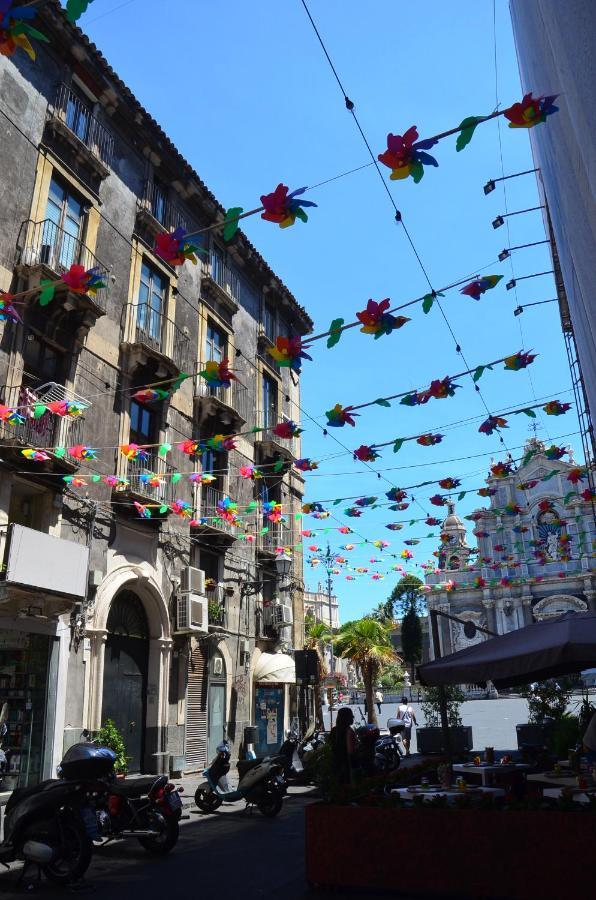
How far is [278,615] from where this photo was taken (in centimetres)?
2234

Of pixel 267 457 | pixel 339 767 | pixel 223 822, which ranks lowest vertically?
pixel 223 822


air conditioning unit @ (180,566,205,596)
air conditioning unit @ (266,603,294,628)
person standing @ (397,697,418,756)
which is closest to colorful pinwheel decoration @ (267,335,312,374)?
air conditioning unit @ (180,566,205,596)

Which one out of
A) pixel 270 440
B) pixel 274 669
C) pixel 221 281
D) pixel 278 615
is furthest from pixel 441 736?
pixel 221 281

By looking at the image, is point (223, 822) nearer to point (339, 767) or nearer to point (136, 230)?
point (339, 767)

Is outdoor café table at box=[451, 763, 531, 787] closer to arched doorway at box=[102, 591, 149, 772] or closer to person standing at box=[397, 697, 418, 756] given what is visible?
arched doorway at box=[102, 591, 149, 772]

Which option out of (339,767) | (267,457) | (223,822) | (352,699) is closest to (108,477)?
(223,822)

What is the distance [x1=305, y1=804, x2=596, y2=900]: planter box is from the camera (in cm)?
573

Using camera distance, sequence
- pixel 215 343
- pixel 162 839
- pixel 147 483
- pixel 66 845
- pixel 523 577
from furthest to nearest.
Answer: pixel 523 577 → pixel 215 343 → pixel 147 483 → pixel 162 839 → pixel 66 845

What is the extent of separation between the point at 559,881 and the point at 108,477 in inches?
415

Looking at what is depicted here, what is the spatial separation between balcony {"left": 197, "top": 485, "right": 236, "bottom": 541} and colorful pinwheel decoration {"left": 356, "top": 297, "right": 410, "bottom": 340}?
36.4 feet

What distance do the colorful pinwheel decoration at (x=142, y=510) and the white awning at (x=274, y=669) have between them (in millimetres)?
7514

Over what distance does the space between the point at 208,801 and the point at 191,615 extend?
18.6 feet

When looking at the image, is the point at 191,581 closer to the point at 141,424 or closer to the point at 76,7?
the point at 141,424

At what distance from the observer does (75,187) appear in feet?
51.0
